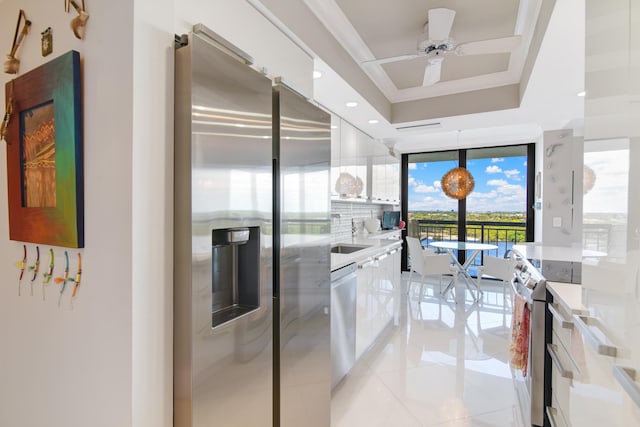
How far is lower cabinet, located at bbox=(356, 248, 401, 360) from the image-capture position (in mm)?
2680

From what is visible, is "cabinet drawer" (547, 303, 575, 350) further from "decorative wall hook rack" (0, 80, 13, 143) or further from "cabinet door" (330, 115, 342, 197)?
"decorative wall hook rack" (0, 80, 13, 143)

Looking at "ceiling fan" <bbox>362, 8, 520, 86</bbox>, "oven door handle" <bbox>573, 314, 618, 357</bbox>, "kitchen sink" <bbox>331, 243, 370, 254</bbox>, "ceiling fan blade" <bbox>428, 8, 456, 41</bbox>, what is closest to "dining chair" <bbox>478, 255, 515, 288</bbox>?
"kitchen sink" <bbox>331, 243, 370, 254</bbox>

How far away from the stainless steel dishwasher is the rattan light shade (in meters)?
3.29

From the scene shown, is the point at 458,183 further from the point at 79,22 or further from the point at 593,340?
the point at 79,22

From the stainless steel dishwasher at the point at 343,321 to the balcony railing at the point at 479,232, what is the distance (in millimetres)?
4229

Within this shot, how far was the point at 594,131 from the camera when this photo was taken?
1041mm

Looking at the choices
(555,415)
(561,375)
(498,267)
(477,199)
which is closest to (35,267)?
(561,375)

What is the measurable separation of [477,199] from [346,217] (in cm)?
328

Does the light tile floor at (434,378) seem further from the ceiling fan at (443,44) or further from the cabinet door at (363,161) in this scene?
the ceiling fan at (443,44)

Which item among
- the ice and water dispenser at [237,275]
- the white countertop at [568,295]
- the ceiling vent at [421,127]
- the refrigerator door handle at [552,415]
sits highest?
the ceiling vent at [421,127]

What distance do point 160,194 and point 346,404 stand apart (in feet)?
6.44

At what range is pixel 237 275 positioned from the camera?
1407 millimetres

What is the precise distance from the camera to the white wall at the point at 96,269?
1.01 meters

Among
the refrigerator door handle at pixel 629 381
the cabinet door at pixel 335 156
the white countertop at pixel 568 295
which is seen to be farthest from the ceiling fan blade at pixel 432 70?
the refrigerator door handle at pixel 629 381
